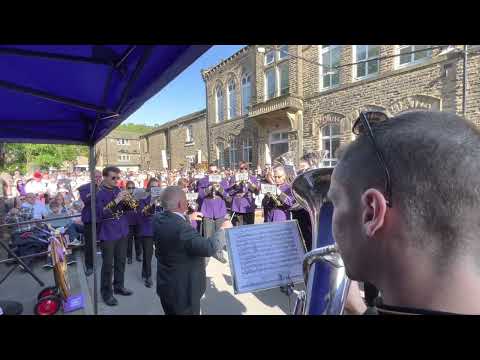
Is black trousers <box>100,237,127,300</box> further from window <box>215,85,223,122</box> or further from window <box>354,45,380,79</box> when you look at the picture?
window <box>215,85,223,122</box>

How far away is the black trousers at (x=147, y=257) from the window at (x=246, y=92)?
42.6 feet

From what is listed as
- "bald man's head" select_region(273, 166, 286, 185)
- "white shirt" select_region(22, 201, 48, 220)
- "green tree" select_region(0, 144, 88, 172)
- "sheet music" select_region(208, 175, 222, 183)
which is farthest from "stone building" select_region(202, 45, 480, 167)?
"green tree" select_region(0, 144, 88, 172)

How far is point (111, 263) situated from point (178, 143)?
2313 centimetres

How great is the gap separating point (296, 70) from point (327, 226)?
12910 mm

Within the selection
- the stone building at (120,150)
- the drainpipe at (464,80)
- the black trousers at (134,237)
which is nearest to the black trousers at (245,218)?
the black trousers at (134,237)

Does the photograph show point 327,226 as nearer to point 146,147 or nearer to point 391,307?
point 391,307

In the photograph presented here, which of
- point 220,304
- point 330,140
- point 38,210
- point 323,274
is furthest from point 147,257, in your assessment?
point 330,140

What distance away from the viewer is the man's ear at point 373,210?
61 cm

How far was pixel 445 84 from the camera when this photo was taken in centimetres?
830

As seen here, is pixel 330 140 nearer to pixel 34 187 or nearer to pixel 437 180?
pixel 34 187

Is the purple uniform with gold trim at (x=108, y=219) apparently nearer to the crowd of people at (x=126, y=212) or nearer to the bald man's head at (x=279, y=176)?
the crowd of people at (x=126, y=212)

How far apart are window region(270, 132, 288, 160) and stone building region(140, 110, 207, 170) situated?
7.26 metres

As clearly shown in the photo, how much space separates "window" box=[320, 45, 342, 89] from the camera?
37.4ft
